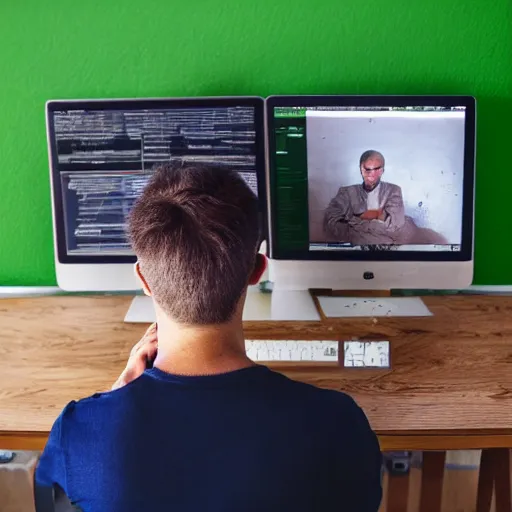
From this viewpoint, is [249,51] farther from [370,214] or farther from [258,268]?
[258,268]

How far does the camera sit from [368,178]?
1.51m

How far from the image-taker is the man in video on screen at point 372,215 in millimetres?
1515

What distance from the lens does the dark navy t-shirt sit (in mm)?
769

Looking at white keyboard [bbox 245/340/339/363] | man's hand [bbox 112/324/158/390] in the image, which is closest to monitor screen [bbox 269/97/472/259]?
white keyboard [bbox 245/340/339/363]

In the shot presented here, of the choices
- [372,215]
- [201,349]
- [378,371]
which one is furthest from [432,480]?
[201,349]

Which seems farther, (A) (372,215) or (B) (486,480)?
(B) (486,480)

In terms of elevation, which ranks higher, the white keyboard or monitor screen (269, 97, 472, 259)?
monitor screen (269, 97, 472, 259)

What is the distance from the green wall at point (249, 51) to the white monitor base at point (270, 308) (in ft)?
1.66

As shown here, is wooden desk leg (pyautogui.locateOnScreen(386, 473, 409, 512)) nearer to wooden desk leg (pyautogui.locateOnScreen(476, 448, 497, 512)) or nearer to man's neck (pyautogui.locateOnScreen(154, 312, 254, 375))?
wooden desk leg (pyautogui.locateOnScreen(476, 448, 497, 512))

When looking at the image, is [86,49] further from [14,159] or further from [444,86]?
[444,86]

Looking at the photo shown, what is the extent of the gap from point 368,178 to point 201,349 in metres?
0.77

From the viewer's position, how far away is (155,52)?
1.63 metres

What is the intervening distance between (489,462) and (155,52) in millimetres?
1389

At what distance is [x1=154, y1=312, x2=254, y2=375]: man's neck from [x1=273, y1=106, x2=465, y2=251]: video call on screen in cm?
66
